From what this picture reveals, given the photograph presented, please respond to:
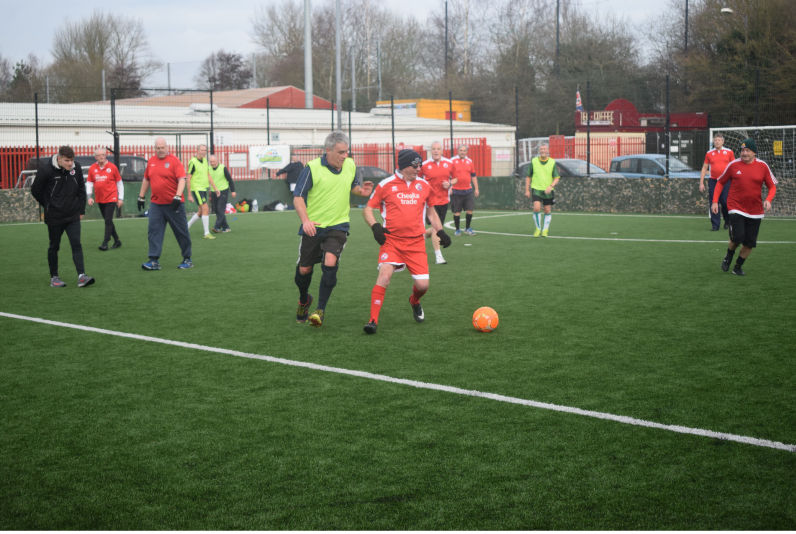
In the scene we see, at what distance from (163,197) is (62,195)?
1.97 meters

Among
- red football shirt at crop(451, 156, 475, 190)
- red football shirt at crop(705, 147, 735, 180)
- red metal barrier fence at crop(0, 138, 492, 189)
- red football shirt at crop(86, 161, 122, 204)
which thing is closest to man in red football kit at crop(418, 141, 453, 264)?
red football shirt at crop(451, 156, 475, 190)

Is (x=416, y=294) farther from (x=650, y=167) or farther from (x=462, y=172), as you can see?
(x=650, y=167)

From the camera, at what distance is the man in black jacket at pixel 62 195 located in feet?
35.8

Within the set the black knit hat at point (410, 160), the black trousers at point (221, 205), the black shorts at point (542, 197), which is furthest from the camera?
the black trousers at point (221, 205)

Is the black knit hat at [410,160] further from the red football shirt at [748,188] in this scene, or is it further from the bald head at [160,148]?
the bald head at [160,148]

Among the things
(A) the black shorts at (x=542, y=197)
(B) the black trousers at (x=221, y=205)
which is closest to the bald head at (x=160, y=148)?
(B) the black trousers at (x=221, y=205)

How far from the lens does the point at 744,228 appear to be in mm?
11547

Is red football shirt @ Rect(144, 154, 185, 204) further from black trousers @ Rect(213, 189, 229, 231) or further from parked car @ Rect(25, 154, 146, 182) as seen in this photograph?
parked car @ Rect(25, 154, 146, 182)

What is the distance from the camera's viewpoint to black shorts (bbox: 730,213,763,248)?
452 inches

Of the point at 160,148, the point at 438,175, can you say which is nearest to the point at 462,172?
the point at 438,175

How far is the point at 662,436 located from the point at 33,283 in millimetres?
9818

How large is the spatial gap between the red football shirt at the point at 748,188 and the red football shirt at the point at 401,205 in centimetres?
Answer: 547

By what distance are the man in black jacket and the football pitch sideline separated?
77 centimetres

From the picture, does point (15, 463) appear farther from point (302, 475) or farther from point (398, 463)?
point (398, 463)
